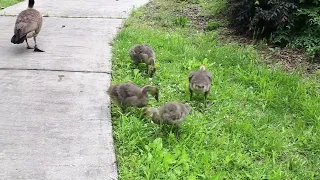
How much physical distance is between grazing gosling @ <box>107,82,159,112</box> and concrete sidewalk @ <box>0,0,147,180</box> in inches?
7.2

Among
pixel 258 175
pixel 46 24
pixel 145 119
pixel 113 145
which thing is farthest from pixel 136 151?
pixel 46 24

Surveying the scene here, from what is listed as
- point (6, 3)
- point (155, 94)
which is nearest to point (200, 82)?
point (155, 94)

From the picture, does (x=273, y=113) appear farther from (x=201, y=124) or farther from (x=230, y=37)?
(x=230, y=37)

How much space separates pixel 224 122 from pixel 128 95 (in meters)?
1.16

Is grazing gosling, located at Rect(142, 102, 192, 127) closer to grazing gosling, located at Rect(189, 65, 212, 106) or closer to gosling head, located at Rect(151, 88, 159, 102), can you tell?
gosling head, located at Rect(151, 88, 159, 102)

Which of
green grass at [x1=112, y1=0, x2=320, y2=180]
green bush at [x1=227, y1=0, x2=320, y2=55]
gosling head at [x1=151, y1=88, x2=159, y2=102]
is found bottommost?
green grass at [x1=112, y1=0, x2=320, y2=180]

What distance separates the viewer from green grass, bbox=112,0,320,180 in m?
4.12

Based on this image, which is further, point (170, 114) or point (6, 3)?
point (6, 3)

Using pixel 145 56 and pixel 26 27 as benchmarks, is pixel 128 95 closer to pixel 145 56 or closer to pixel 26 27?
pixel 145 56

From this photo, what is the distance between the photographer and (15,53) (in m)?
6.89

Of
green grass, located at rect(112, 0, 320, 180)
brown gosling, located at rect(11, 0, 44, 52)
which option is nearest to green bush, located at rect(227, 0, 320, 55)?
green grass, located at rect(112, 0, 320, 180)

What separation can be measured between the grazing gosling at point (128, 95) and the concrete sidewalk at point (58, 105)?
0.60ft

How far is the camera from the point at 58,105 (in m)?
5.07

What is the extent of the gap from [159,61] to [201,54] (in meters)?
0.73
